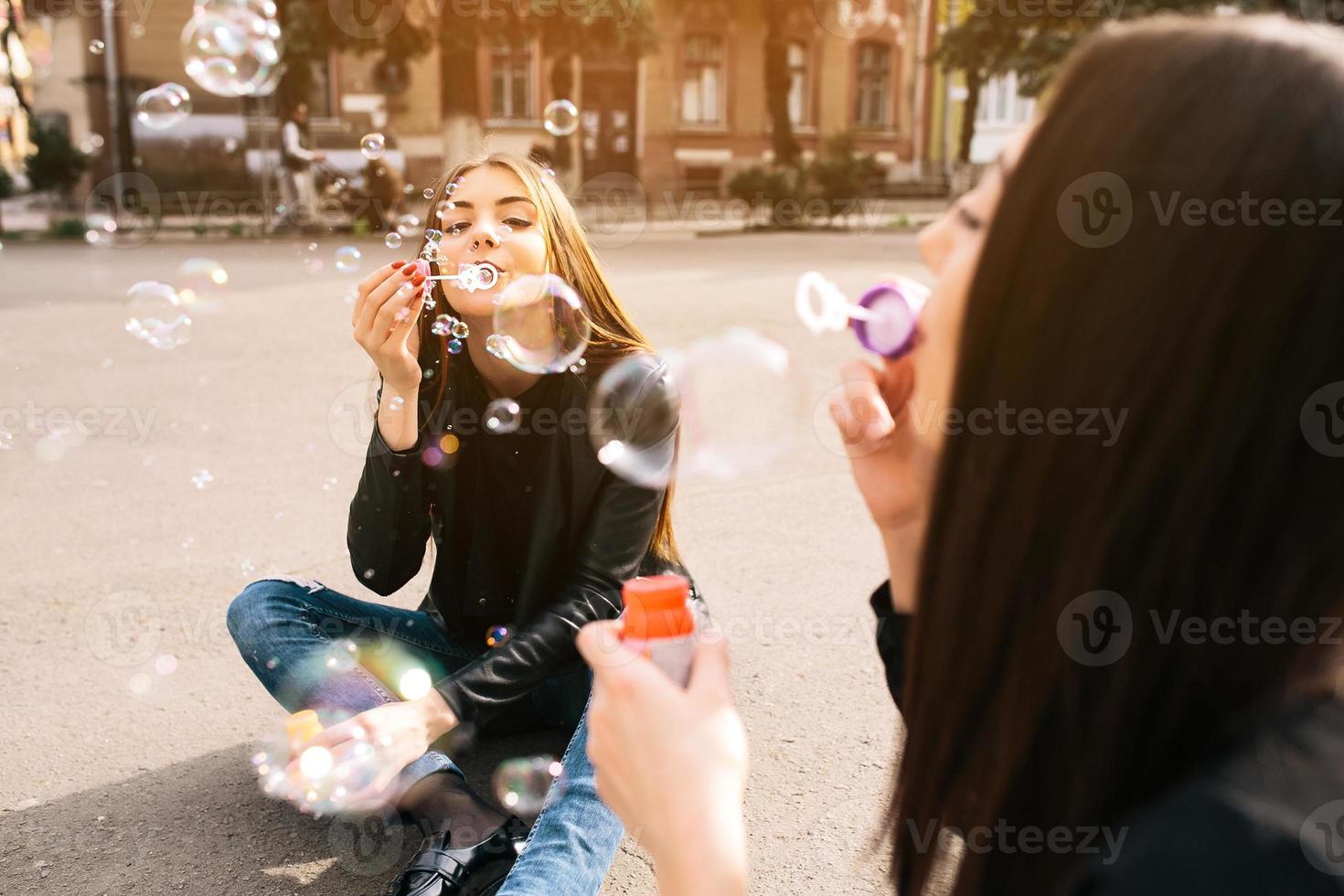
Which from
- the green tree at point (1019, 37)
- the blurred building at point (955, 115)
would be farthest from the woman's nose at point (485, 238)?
the blurred building at point (955, 115)

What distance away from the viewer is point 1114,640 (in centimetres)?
83

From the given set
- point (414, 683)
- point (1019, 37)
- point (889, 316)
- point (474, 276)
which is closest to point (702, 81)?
point (1019, 37)

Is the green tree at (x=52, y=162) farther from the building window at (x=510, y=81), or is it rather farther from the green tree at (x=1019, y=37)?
the green tree at (x=1019, y=37)

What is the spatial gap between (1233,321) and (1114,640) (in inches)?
9.5

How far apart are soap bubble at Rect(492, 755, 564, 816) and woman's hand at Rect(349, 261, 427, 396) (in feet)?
2.71

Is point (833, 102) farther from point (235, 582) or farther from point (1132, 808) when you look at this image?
point (1132, 808)

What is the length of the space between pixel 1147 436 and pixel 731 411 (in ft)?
5.48

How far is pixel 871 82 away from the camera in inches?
1110

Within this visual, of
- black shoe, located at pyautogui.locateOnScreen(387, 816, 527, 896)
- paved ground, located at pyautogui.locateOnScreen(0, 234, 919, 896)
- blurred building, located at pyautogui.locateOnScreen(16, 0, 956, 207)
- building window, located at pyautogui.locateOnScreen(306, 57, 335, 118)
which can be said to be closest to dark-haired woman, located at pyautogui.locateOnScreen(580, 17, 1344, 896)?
paved ground, located at pyautogui.locateOnScreen(0, 234, 919, 896)

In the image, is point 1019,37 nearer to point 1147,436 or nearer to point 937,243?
point 937,243

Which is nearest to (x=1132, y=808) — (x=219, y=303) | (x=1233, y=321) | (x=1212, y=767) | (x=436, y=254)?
(x=1212, y=767)

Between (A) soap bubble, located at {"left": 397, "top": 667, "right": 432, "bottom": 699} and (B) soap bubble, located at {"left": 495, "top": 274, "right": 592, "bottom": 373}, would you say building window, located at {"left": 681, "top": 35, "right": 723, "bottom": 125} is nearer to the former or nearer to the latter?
(B) soap bubble, located at {"left": 495, "top": 274, "right": 592, "bottom": 373}

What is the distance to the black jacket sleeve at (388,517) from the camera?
230 cm

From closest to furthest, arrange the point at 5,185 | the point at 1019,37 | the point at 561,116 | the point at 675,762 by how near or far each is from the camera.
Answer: the point at 675,762 < the point at 561,116 < the point at 5,185 < the point at 1019,37
